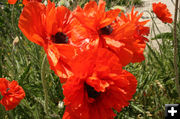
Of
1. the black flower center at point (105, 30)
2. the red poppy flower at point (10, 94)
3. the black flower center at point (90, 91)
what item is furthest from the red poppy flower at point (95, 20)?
the red poppy flower at point (10, 94)

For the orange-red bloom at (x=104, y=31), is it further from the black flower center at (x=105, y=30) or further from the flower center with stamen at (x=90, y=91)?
the flower center with stamen at (x=90, y=91)

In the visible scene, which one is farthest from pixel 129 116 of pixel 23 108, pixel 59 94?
pixel 23 108

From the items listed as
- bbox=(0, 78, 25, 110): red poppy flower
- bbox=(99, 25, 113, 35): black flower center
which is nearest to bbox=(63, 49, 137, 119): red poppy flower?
bbox=(99, 25, 113, 35): black flower center

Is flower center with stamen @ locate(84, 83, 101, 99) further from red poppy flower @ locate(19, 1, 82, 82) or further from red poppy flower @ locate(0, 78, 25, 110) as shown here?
red poppy flower @ locate(0, 78, 25, 110)

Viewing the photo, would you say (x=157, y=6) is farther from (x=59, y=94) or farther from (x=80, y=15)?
(x=80, y=15)

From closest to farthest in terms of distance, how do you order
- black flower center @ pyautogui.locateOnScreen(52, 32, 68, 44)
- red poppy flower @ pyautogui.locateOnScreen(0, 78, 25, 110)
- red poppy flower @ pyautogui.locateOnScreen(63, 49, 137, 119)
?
red poppy flower @ pyautogui.locateOnScreen(63, 49, 137, 119), black flower center @ pyautogui.locateOnScreen(52, 32, 68, 44), red poppy flower @ pyautogui.locateOnScreen(0, 78, 25, 110)

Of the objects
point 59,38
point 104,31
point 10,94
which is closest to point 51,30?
point 59,38

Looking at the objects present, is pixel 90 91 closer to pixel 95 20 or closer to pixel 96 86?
pixel 96 86
